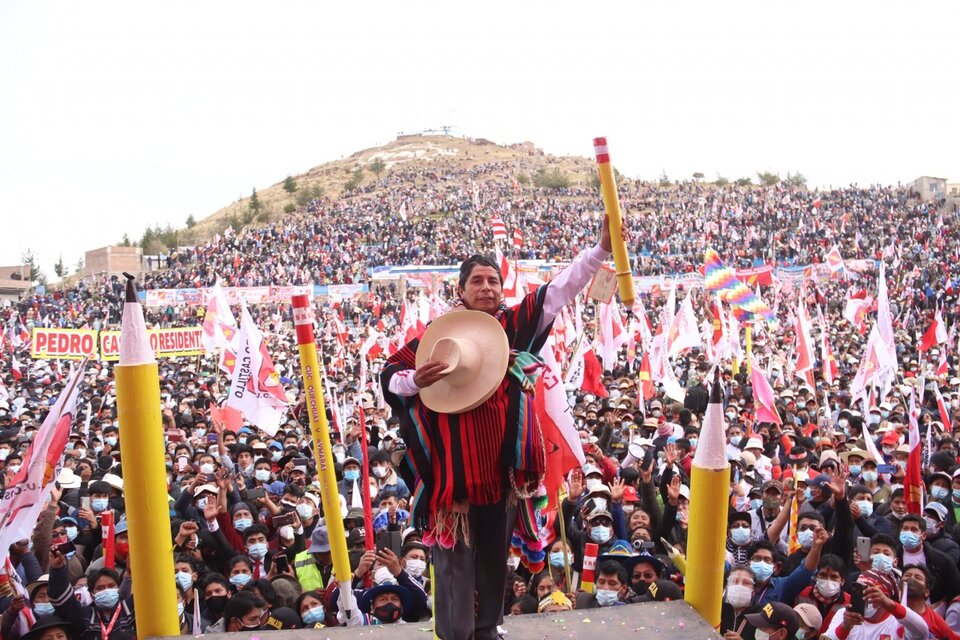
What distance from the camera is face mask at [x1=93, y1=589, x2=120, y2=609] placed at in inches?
207

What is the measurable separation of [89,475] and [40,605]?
4.08 meters

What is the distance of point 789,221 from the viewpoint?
161 ft

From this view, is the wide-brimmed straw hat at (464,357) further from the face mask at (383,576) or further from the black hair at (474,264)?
the face mask at (383,576)

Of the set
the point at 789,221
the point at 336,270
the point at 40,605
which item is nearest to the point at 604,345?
the point at 40,605

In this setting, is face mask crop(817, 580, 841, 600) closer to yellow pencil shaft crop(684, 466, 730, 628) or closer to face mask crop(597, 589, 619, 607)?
face mask crop(597, 589, 619, 607)

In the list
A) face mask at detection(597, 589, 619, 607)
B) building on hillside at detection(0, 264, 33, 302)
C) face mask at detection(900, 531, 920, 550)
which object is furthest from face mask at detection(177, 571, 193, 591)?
building on hillside at detection(0, 264, 33, 302)

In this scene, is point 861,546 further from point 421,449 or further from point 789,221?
point 789,221

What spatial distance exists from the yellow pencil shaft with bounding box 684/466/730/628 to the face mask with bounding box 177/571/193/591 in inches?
132

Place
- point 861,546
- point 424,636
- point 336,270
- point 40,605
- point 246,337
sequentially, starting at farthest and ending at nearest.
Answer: point 336,270 < point 246,337 < point 861,546 < point 40,605 < point 424,636

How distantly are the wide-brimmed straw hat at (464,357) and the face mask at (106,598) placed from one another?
3041mm

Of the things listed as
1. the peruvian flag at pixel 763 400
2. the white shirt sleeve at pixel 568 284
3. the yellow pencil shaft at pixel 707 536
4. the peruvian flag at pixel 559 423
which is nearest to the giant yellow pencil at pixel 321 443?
the peruvian flag at pixel 559 423

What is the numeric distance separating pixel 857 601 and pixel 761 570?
83cm

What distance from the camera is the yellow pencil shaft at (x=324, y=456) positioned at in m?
4.25

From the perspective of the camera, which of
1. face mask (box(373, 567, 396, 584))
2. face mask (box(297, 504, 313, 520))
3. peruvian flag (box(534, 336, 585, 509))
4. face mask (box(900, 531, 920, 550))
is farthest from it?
face mask (box(297, 504, 313, 520))
